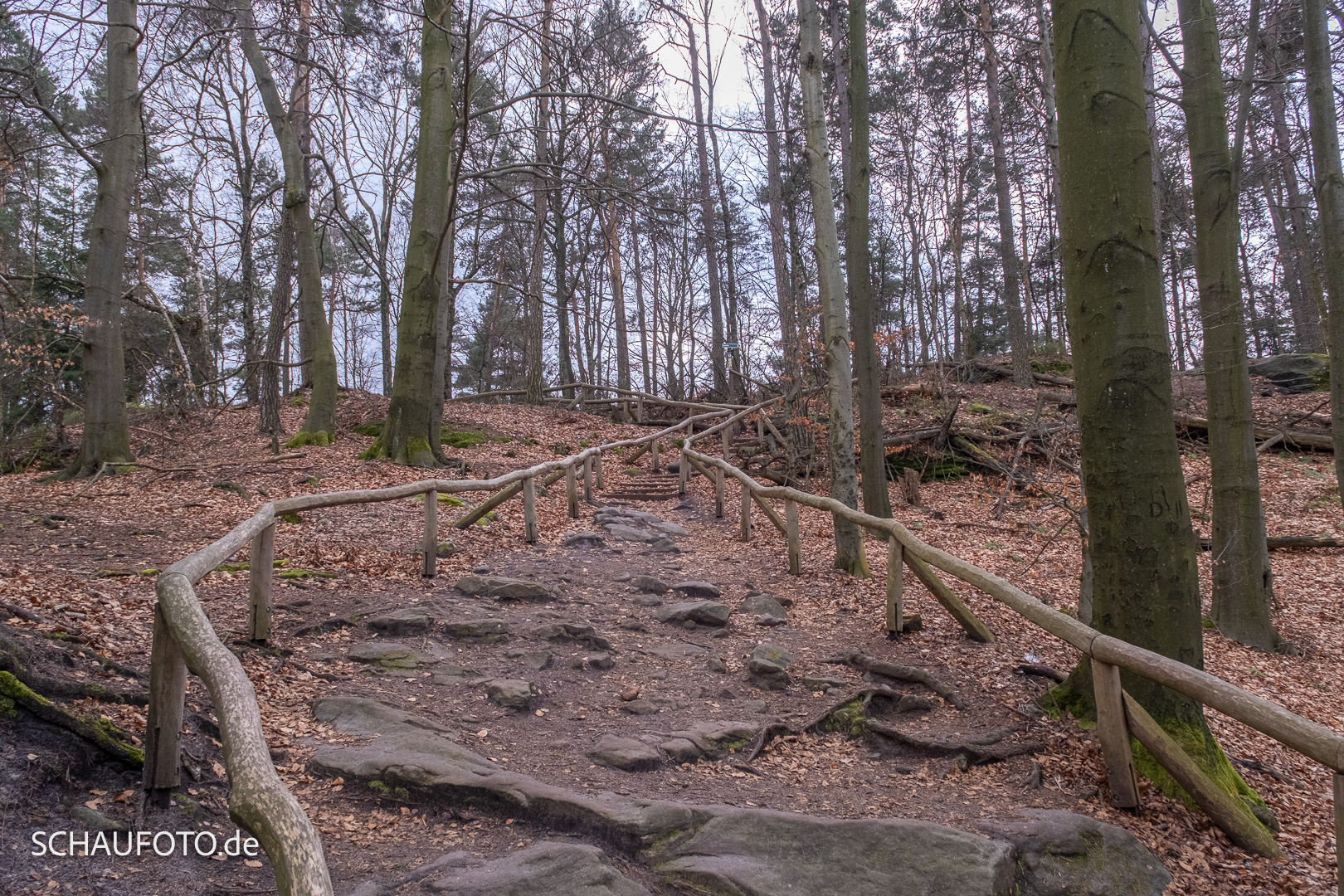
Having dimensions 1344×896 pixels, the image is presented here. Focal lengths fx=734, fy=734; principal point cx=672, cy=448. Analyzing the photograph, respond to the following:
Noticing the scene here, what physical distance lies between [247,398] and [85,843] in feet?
69.0

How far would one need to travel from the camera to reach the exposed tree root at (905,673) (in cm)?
499

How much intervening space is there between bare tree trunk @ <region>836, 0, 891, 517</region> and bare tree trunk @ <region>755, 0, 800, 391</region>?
164 inches

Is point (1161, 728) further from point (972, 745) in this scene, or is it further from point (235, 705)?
point (235, 705)

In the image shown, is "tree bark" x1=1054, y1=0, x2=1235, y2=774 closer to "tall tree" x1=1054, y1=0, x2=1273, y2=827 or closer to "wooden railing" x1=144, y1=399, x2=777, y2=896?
"tall tree" x1=1054, y1=0, x2=1273, y2=827

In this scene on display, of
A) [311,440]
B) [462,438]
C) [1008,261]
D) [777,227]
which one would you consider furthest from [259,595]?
[1008,261]

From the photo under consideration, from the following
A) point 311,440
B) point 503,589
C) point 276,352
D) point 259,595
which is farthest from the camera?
point 276,352

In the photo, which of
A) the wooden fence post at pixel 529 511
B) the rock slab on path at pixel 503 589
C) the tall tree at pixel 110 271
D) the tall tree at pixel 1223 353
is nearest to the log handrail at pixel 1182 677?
the rock slab on path at pixel 503 589

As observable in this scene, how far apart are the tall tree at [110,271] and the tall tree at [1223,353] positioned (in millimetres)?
13095

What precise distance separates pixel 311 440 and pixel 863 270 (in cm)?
1030

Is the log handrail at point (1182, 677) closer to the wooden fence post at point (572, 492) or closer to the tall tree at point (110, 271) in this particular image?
the wooden fence post at point (572, 492)

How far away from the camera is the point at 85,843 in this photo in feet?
8.36

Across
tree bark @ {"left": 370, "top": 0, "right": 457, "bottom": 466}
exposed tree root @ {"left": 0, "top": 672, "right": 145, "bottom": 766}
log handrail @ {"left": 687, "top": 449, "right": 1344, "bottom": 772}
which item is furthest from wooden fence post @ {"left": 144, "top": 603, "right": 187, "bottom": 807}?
tree bark @ {"left": 370, "top": 0, "right": 457, "bottom": 466}

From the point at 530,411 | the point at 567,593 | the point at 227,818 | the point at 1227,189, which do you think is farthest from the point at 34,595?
the point at 530,411

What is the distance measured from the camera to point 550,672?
5246 mm
